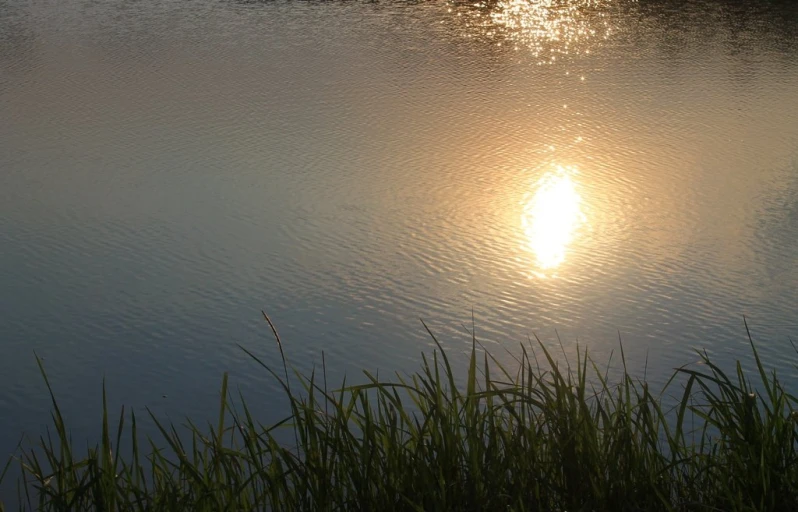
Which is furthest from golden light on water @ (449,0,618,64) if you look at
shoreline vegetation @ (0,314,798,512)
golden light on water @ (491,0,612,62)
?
shoreline vegetation @ (0,314,798,512)

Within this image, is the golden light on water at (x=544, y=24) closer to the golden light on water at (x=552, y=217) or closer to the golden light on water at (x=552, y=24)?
the golden light on water at (x=552, y=24)

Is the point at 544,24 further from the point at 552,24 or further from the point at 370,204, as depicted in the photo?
the point at 370,204

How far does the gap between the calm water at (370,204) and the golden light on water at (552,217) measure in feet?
0.03

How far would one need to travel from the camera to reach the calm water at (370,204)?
210 cm

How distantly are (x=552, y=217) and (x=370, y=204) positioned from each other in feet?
1.58

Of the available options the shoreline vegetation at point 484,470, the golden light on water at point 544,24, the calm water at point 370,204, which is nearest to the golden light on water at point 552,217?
the calm water at point 370,204

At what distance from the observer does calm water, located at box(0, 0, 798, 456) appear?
2104mm

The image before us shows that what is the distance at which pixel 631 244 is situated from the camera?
2531mm

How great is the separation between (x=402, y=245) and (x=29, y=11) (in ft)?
12.6

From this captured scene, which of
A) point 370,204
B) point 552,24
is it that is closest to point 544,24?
point 552,24

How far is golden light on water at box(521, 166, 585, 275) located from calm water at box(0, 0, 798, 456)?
1 cm

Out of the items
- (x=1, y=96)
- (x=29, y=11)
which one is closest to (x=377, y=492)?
(x=1, y=96)

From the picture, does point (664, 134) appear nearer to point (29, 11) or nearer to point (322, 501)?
point (322, 501)

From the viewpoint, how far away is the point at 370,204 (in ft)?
9.22
